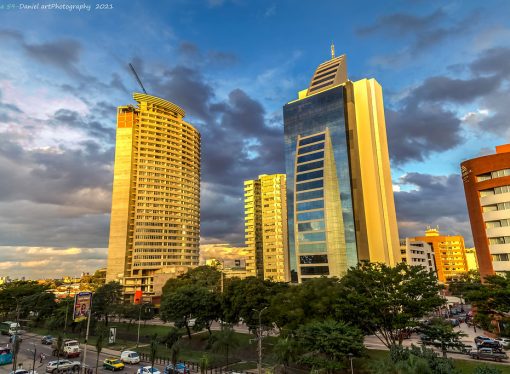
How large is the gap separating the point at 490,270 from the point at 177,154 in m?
151

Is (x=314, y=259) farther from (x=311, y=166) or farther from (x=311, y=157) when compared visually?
(x=311, y=157)

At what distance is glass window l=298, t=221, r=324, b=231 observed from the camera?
412ft

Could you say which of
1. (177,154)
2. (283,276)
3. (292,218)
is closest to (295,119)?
(292,218)

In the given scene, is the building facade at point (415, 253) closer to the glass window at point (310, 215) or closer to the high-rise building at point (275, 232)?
the glass window at point (310, 215)

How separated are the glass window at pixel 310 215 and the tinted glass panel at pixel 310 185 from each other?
30.9 feet

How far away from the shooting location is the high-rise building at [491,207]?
68688mm

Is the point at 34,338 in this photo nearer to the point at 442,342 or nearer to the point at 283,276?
the point at 442,342

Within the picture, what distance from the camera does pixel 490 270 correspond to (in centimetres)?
6981

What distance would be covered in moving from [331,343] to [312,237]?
8738cm

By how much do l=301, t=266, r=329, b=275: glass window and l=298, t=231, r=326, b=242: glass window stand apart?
992cm

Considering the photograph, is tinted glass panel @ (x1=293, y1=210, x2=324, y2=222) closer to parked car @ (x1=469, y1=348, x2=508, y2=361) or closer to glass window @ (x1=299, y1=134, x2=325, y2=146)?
glass window @ (x1=299, y1=134, x2=325, y2=146)

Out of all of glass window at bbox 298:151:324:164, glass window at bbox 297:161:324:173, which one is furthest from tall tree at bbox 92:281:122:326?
glass window at bbox 298:151:324:164

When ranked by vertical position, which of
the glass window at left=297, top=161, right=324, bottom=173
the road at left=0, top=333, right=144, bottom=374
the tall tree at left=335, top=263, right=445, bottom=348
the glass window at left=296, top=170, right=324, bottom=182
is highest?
the glass window at left=297, top=161, right=324, bottom=173

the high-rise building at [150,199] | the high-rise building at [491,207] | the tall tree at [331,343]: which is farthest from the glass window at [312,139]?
the tall tree at [331,343]
